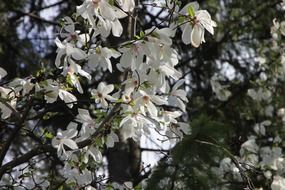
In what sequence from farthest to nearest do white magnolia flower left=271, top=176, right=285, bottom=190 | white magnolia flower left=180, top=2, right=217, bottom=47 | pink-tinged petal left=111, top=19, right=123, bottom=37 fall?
white magnolia flower left=271, top=176, right=285, bottom=190, pink-tinged petal left=111, top=19, right=123, bottom=37, white magnolia flower left=180, top=2, right=217, bottom=47

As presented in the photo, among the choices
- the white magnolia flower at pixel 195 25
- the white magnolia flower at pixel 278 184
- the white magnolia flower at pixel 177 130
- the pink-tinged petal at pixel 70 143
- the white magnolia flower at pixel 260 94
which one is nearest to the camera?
the white magnolia flower at pixel 195 25

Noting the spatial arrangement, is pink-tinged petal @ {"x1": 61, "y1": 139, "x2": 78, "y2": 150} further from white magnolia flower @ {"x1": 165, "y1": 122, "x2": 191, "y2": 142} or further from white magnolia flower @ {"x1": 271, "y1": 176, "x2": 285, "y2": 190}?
white magnolia flower @ {"x1": 271, "y1": 176, "x2": 285, "y2": 190}

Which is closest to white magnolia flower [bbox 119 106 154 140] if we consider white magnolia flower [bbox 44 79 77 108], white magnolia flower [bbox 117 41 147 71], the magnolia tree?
the magnolia tree

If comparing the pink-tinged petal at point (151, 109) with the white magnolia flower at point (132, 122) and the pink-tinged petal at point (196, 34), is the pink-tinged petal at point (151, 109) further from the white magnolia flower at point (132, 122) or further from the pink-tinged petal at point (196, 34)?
the pink-tinged petal at point (196, 34)

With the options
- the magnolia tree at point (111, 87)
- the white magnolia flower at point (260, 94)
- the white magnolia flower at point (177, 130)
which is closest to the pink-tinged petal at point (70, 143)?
the magnolia tree at point (111, 87)

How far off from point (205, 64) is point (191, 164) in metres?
3.68

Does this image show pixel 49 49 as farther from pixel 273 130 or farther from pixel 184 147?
pixel 184 147

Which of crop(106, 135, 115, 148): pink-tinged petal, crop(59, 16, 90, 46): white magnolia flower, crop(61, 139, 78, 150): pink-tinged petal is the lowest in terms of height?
crop(61, 139, 78, 150): pink-tinged petal

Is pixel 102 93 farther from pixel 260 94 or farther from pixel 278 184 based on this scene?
pixel 260 94

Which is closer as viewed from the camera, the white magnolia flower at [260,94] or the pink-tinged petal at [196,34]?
the pink-tinged petal at [196,34]

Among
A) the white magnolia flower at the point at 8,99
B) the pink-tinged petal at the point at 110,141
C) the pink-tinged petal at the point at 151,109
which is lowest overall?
the pink-tinged petal at the point at 110,141

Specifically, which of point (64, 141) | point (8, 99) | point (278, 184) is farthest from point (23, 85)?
point (278, 184)

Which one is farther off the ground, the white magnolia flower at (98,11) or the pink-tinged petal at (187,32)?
the white magnolia flower at (98,11)

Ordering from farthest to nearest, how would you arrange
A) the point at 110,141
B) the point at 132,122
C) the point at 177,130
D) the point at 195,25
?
the point at 177,130, the point at 110,141, the point at 132,122, the point at 195,25
